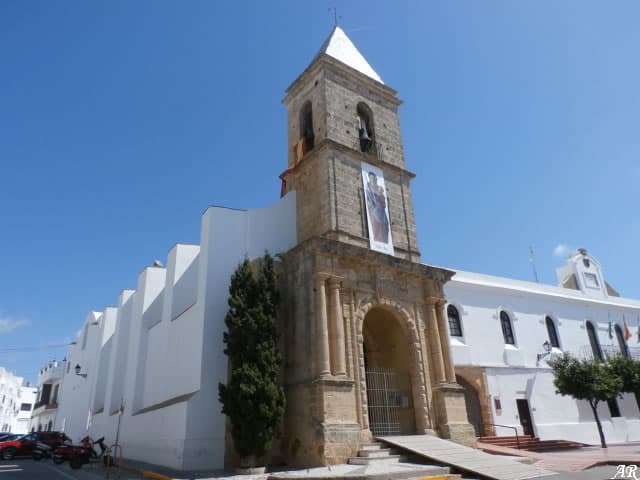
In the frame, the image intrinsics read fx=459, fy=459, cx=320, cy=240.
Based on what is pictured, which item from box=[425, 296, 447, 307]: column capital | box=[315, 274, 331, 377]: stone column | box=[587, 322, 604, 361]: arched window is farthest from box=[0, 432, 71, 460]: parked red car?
box=[587, 322, 604, 361]: arched window

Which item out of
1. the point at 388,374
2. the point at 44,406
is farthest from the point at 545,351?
the point at 44,406

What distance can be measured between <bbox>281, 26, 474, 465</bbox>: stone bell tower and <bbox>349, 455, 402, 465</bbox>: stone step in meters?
0.27

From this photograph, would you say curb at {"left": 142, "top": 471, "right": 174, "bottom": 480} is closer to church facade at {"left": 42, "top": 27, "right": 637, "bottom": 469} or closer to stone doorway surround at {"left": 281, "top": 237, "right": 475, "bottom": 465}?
church facade at {"left": 42, "top": 27, "right": 637, "bottom": 469}

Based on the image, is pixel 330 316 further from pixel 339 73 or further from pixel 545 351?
pixel 545 351

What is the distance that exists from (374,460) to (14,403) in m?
59.4

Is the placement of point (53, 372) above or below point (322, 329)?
above

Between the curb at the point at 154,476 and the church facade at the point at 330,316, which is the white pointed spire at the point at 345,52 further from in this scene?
the curb at the point at 154,476

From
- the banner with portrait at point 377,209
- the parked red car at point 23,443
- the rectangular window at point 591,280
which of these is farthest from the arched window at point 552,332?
the parked red car at point 23,443

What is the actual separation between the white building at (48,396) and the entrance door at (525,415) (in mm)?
34749

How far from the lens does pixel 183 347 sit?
14.6m

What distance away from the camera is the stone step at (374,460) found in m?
11.3

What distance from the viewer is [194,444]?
12195 millimetres

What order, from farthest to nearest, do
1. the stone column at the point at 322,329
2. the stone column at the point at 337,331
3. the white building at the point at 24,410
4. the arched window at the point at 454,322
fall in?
1. the white building at the point at 24,410
2. the arched window at the point at 454,322
3. the stone column at the point at 337,331
4. the stone column at the point at 322,329

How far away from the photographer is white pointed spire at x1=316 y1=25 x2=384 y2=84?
18.5 m
